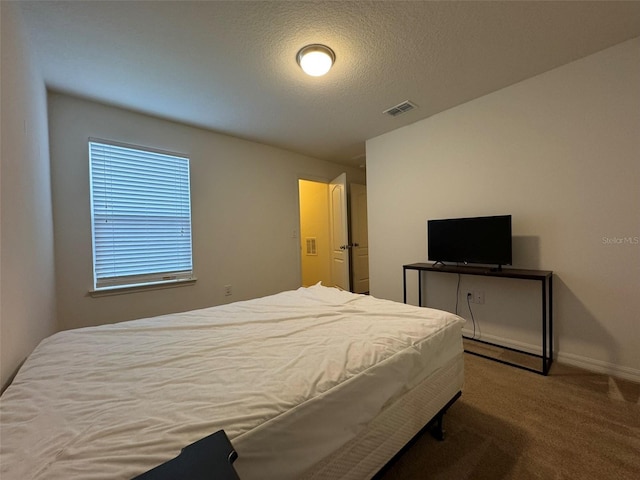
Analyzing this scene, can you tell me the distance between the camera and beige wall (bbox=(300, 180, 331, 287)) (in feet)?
16.2

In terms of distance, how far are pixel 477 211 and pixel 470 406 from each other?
1892 millimetres

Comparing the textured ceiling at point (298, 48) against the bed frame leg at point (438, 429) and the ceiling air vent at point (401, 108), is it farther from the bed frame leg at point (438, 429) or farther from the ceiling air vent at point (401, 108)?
the bed frame leg at point (438, 429)

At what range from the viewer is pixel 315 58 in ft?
6.37

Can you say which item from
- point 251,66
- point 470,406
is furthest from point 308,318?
point 251,66

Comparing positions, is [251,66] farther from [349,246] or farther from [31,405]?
[349,246]

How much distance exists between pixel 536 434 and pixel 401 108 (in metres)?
2.96

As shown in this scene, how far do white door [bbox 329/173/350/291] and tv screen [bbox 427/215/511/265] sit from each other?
1.71 meters

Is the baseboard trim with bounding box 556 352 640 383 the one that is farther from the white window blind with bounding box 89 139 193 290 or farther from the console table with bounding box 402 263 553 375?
the white window blind with bounding box 89 139 193 290

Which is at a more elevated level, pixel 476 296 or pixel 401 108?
pixel 401 108

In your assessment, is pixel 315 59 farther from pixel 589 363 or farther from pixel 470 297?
pixel 589 363

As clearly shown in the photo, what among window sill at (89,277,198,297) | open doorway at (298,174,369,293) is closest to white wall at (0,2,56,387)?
window sill at (89,277,198,297)

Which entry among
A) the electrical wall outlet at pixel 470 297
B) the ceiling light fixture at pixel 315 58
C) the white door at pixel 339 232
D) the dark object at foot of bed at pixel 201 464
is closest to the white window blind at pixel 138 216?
the ceiling light fixture at pixel 315 58

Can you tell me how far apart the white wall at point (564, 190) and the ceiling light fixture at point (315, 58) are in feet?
5.59

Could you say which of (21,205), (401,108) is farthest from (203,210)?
(401,108)
